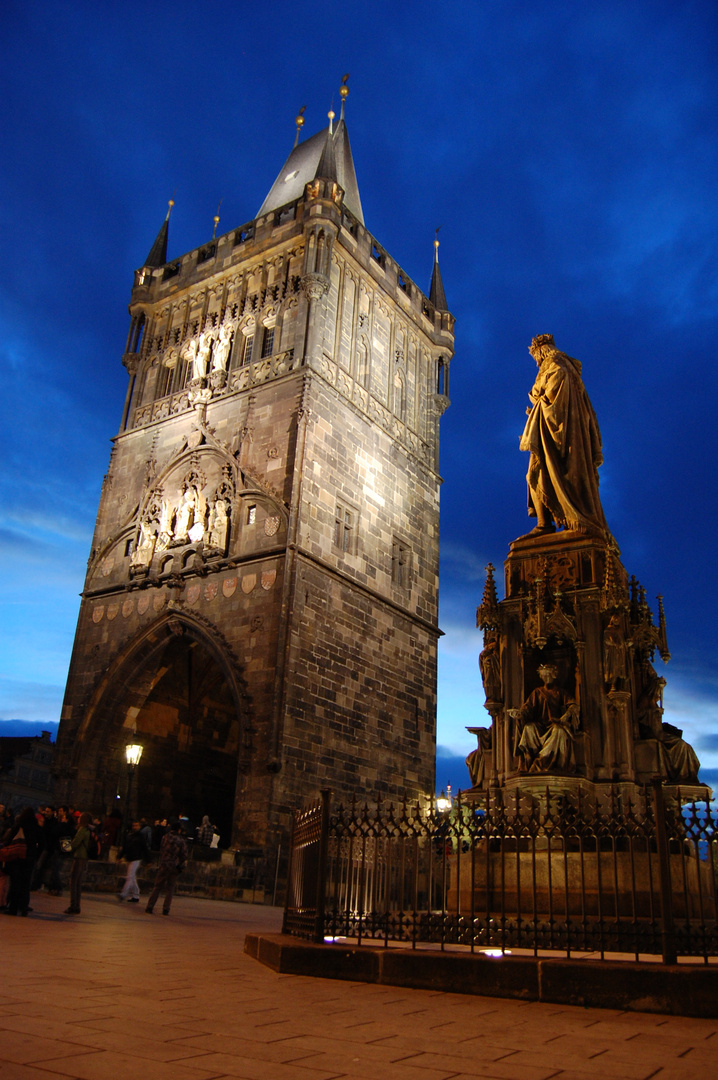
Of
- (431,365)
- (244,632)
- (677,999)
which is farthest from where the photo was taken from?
(431,365)

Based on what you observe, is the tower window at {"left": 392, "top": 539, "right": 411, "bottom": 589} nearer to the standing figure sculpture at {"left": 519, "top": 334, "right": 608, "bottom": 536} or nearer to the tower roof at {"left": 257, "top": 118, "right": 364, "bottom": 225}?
the tower roof at {"left": 257, "top": 118, "right": 364, "bottom": 225}

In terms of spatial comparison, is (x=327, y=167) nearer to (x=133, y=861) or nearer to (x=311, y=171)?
(x=311, y=171)

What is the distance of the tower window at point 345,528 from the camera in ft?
75.0

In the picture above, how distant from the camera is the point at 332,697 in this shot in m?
21.3

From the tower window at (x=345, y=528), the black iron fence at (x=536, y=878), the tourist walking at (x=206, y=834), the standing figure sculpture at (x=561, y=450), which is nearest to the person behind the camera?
the black iron fence at (x=536, y=878)

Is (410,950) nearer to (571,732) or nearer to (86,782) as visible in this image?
(571,732)

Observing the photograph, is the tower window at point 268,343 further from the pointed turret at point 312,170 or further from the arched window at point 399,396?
the pointed turret at point 312,170

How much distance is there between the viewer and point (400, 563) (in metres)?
25.5

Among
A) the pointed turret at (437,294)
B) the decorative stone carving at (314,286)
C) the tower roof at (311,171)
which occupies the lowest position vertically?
the decorative stone carving at (314,286)

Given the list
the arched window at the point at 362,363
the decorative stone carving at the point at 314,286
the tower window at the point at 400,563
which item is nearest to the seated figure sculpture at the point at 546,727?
the tower window at the point at 400,563

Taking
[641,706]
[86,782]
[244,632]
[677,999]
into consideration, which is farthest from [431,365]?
[677,999]

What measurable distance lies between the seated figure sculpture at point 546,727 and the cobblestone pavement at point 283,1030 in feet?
9.30

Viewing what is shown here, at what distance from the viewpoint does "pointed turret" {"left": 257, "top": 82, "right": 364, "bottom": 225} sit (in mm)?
31812

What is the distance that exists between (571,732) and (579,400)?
164 inches
